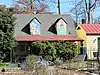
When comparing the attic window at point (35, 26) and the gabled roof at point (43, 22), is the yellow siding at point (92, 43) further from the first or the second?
the attic window at point (35, 26)

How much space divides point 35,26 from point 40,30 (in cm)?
98

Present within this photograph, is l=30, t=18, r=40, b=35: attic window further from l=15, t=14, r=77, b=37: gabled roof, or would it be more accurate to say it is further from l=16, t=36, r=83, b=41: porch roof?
l=16, t=36, r=83, b=41: porch roof

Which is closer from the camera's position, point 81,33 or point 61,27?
point 61,27

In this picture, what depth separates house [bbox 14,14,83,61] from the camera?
4103 cm

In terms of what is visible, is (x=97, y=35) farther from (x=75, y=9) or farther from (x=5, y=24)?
(x=75, y=9)

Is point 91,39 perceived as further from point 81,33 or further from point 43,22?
point 43,22

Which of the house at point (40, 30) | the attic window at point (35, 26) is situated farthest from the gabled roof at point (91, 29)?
the attic window at point (35, 26)

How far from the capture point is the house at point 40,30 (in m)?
41.0

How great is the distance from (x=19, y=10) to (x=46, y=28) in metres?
21.3

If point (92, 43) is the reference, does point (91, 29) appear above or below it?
above

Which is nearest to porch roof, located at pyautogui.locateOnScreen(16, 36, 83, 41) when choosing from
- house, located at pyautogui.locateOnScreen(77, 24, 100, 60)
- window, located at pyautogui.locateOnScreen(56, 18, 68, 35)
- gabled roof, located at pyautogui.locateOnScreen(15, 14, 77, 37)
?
gabled roof, located at pyautogui.locateOnScreen(15, 14, 77, 37)

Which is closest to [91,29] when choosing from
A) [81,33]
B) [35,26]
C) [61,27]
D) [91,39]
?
[81,33]

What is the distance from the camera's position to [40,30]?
43.0 m

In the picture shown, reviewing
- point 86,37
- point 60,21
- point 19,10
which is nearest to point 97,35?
point 86,37
